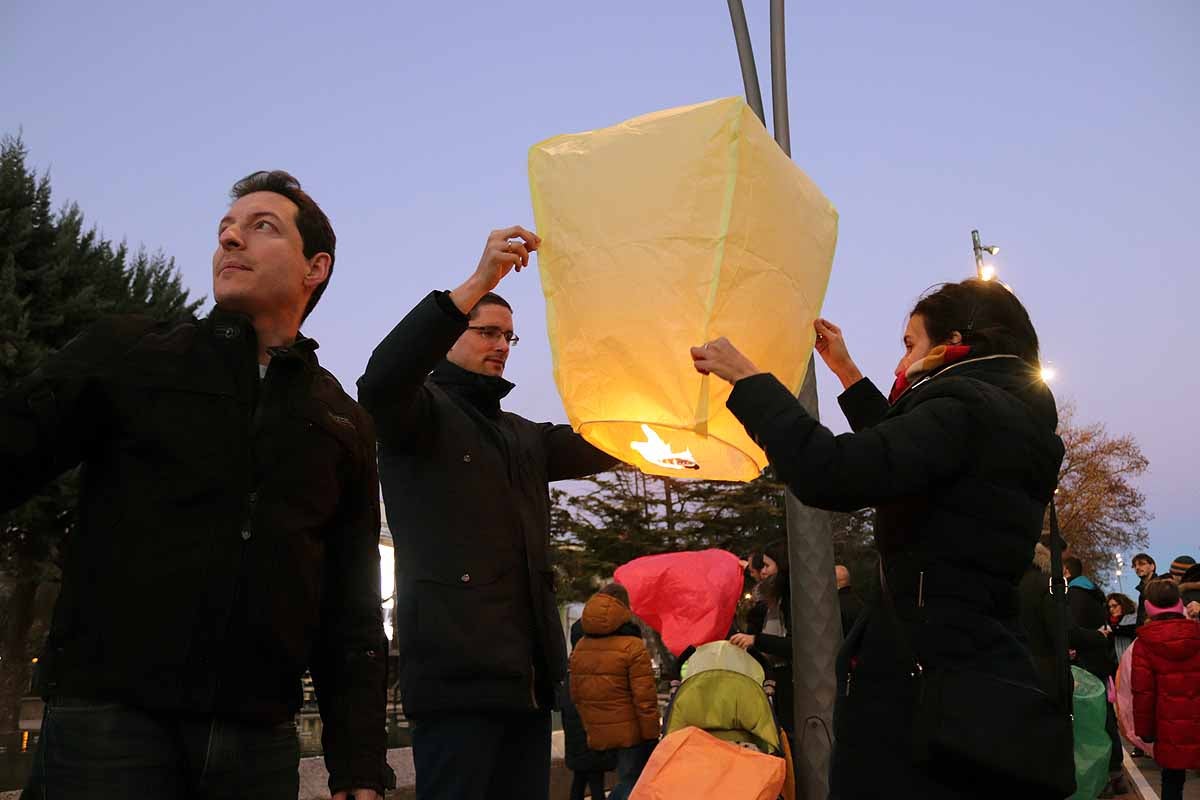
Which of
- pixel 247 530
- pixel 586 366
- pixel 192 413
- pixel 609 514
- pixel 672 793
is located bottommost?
pixel 672 793

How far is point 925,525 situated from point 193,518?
1628 mm

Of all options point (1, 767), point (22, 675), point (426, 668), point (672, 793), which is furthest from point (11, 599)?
point (426, 668)

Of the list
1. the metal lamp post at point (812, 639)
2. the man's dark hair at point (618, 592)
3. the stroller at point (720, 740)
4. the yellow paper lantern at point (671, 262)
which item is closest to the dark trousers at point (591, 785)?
the man's dark hair at point (618, 592)

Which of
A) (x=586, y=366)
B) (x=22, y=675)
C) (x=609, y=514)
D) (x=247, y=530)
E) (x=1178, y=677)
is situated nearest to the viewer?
(x=247, y=530)

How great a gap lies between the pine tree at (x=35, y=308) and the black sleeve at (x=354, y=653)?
725 inches

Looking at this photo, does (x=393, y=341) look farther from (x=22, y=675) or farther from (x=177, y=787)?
(x=22, y=675)

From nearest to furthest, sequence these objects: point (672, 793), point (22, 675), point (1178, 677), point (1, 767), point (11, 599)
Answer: point (672, 793) < point (1, 767) < point (1178, 677) < point (22, 675) < point (11, 599)

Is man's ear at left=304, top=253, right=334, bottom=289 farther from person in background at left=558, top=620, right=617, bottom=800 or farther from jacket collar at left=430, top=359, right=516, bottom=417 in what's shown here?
person in background at left=558, top=620, right=617, bottom=800

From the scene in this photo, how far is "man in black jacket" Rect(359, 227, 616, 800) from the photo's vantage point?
3.09m

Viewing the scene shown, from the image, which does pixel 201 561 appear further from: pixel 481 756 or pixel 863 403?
pixel 863 403

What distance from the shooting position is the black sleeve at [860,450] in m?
2.40

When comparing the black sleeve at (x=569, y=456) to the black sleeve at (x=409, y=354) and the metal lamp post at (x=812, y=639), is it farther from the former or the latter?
the metal lamp post at (x=812, y=639)

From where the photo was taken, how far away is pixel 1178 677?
28.1ft

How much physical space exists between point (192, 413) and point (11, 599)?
21.5 meters
